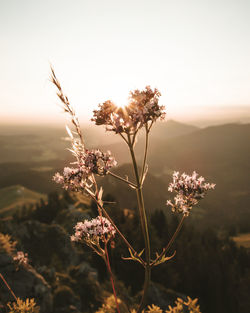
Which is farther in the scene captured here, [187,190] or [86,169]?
[187,190]

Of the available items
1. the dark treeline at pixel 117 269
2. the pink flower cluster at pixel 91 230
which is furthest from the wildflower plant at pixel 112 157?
the dark treeline at pixel 117 269

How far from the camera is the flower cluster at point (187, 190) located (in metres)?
3.93

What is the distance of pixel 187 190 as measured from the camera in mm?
4109

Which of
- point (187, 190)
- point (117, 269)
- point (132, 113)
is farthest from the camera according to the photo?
point (117, 269)

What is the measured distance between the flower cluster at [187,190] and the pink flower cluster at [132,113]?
1422 mm

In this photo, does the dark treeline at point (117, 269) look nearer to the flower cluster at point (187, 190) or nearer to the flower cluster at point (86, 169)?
the flower cluster at point (86, 169)

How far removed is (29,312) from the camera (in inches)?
197

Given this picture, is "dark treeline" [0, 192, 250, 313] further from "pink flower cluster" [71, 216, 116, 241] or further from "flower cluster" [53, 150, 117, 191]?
"flower cluster" [53, 150, 117, 191]

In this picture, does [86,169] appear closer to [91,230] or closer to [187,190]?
[91,230]

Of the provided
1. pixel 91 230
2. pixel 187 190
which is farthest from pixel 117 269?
pixel 187 190

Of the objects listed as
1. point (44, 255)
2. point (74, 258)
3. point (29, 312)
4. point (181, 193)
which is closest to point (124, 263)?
point (74, 258)

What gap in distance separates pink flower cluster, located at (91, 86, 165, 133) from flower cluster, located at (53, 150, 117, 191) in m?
0.50

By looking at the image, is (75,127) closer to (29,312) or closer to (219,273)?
(29,312)

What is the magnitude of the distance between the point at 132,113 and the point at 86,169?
3.87 feet
